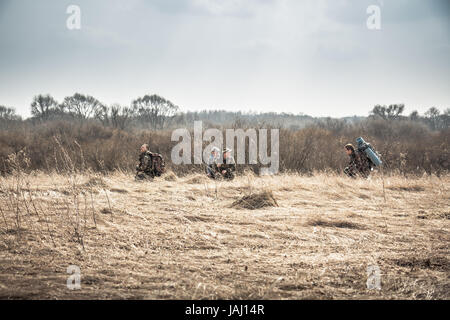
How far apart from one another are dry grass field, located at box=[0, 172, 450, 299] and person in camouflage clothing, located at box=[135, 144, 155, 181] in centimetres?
385

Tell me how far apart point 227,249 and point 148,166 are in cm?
750

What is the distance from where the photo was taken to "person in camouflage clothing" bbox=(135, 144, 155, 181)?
10.8 meters

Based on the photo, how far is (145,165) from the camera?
10.9m

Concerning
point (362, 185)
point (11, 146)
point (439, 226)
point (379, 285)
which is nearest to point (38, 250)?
point (379, 285)

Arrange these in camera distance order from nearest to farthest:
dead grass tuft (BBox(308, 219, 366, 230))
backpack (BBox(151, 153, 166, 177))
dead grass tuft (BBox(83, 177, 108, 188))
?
dead grass tuft (BBox(308, 219, 366, 230)), dead grass tuft (BBox(83, 177, 108, 188)), backpack (BBox(151, 153, 166, 177))

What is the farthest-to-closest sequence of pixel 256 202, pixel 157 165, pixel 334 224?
pixel 157 165 < pixel 256 202 < pixel 334 224

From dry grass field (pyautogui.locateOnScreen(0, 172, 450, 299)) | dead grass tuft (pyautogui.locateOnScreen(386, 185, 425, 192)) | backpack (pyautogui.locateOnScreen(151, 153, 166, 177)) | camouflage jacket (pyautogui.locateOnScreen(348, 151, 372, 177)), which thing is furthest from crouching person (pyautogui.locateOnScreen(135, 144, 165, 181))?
dead grass tuft (pyautogui.locateOnScreen(386, 185, 425, 192))

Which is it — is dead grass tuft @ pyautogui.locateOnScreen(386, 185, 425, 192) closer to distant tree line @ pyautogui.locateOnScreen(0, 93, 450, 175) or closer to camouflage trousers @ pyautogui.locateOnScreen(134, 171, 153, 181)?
distant tree line @ pyautogui.locateOnScreen(0, 93, 450, 175)

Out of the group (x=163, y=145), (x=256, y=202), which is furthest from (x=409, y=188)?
(x=163, y=145)

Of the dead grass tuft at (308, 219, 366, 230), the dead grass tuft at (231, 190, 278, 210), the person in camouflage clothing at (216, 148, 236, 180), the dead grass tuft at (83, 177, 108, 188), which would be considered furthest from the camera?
the person in camouflage clothing at (216, 148, 236, 180)

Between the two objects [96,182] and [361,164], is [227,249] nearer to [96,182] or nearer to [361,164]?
[96,182]

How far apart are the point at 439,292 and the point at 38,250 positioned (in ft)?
12.7

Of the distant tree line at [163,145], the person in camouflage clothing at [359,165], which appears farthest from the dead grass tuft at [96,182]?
the person in camouflage clothing at [359,165]

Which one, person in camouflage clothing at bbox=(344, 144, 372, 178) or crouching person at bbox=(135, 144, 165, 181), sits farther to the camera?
crouching person at bbox=(135, 144, 165, 181)
